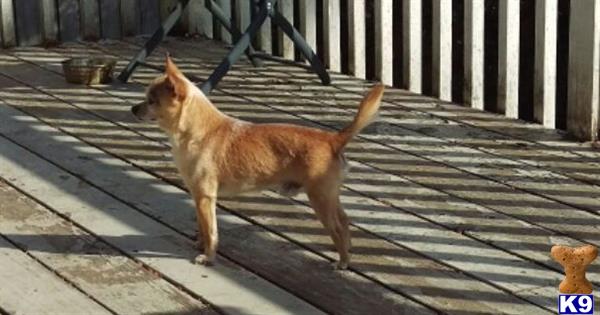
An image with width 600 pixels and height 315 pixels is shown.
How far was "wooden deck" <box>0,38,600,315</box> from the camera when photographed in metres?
3.97

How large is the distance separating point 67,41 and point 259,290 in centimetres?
430

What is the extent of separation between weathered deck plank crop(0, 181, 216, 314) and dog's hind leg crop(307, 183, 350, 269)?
1.63ft

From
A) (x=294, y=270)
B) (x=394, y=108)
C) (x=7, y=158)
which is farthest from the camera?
(x=394, y=108)

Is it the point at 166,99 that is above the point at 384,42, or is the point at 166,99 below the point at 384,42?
above

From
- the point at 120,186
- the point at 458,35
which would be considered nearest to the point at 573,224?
the point at 120,186

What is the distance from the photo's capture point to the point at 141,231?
4.55 meters

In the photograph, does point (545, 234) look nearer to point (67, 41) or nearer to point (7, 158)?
point (7, 158)

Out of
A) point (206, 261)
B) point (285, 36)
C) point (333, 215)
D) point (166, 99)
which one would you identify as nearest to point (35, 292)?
point (206, 261)

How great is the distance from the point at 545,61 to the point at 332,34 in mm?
1480

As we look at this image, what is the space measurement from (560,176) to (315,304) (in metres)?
1.72

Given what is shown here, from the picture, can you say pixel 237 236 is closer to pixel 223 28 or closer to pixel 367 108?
pixel 367 108

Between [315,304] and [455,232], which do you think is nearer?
[315,304]

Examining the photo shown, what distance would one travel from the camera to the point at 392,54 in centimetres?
705

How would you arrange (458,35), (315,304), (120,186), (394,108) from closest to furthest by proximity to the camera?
1. (315,304)
2. (120,186)
3. (394,108)
4. (458,35)
